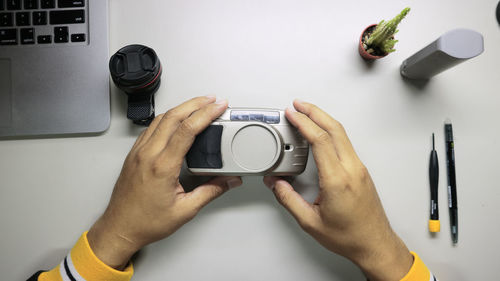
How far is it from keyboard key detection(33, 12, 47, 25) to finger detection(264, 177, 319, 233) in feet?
1.67

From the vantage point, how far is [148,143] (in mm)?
503

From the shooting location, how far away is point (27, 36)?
562 millimetres

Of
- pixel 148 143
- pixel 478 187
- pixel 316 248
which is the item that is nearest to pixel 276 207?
pixel 316 248

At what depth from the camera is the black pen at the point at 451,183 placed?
0.57 metres

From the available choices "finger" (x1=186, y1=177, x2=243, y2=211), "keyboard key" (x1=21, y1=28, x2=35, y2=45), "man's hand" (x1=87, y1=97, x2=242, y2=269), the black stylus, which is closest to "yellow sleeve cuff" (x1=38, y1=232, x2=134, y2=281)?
"man's hand" (x1=87, y1=97, x2=242, y2=269)

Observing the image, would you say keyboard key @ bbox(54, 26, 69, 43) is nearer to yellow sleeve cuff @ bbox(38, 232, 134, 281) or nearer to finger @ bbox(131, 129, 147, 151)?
finger @ bbox(131, 129, 147, 151)

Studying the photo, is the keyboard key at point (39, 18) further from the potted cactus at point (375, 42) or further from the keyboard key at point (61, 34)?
the potted cactus at point (375, 42)

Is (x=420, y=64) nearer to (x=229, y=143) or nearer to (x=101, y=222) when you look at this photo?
(x=229, y=143)

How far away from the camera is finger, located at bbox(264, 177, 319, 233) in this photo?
1.62 ft

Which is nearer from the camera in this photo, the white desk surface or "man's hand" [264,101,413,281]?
"man's hand" [264,101,413,281]

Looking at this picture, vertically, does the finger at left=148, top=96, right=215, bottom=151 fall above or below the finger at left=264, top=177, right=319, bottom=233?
above

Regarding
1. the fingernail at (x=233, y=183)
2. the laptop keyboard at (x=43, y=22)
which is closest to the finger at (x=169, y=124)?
the fingernail at (x=233, y=183)

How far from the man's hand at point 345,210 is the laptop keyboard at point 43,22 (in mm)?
423

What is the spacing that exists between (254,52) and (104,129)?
319 mm
